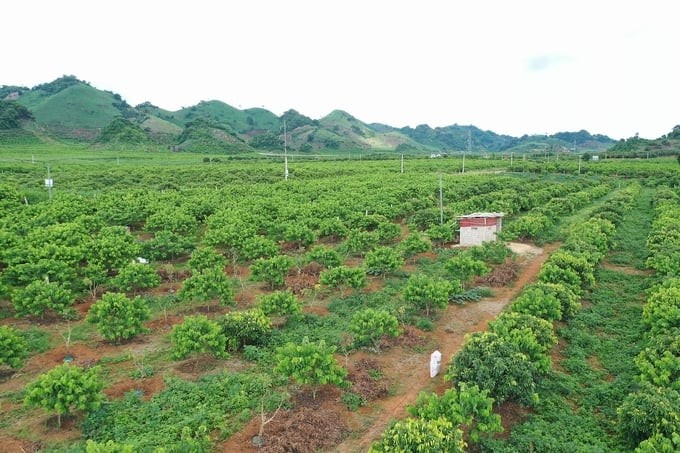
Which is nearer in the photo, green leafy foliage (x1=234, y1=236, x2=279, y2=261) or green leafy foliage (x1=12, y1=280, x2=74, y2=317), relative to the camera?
green leafy foliage (x1=12, y1=280, x2=74, y2=317)

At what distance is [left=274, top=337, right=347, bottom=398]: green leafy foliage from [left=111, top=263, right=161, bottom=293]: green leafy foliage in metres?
8.79

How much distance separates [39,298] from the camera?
14.9 meters

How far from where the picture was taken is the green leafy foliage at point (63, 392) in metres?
9.81

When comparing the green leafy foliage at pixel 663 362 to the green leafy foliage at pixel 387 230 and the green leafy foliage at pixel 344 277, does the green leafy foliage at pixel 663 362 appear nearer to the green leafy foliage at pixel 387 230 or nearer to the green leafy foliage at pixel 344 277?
the green leafy foliage at pixel 344 277

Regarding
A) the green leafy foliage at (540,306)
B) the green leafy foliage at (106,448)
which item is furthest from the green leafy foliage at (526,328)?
the green leafy foliage at (106,448)

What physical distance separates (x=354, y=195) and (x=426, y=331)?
22.7 m

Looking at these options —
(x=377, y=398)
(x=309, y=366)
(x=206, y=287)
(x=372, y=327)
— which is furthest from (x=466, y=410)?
(x=206, y=287)

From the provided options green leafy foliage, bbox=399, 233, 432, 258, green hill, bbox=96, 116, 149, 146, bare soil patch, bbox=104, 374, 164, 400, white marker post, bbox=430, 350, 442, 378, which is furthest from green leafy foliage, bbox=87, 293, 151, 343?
green hill, bbox=96, 116, 149, 146

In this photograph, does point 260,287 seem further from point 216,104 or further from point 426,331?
point 216,104

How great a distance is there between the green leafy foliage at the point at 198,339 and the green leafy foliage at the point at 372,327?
158 inches

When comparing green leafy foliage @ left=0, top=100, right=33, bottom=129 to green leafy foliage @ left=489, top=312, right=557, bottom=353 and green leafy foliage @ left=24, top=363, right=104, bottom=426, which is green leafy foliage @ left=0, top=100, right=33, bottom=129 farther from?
green leafy foliage @ left=489, top=312, right=557, bottom=353

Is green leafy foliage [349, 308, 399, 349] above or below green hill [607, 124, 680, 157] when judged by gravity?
below

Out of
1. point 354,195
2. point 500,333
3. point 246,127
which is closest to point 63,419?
point 500,333

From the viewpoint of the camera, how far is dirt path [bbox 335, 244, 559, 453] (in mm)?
10445
